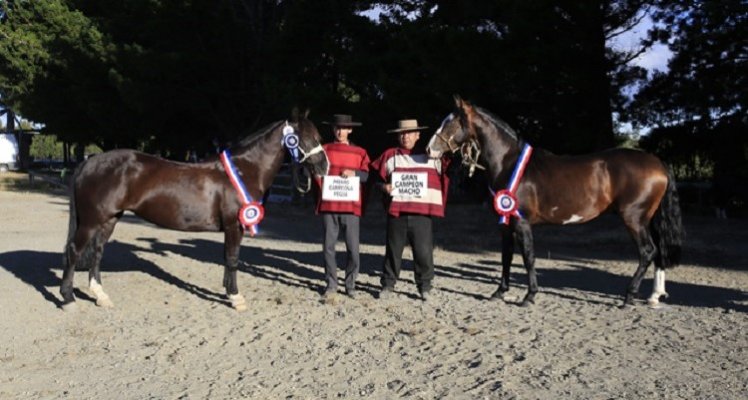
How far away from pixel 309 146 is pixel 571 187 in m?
2.68

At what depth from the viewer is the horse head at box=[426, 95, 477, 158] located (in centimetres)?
655

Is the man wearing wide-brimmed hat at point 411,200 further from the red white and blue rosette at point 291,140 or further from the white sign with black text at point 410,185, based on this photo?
the red white and blue rosette at point 291,140

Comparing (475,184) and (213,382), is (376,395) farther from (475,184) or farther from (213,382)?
(475,184)

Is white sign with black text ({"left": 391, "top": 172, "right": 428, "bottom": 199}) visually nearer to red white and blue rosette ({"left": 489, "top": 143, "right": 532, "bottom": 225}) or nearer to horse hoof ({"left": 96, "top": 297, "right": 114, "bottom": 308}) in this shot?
red white and blue rosette ({"left": 489, "top": 143, "right": 532, "bottom": 225})

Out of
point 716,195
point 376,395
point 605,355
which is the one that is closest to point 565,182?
point 605,355

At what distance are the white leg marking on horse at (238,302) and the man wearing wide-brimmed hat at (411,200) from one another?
1438 mm

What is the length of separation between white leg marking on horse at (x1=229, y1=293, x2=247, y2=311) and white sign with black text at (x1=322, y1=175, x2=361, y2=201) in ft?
4.36

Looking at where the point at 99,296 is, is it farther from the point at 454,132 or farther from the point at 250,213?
the point at 454,132

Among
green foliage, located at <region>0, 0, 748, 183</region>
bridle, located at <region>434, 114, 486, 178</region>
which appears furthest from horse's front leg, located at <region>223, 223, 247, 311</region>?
green foliage, located at <region>0, 0, 748, 183</region>

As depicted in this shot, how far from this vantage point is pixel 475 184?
1989cm

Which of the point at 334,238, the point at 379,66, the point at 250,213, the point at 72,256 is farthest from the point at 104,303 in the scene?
the point at 379,66

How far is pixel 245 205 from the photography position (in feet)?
21.5

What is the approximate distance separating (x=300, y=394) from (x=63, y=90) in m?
30.6

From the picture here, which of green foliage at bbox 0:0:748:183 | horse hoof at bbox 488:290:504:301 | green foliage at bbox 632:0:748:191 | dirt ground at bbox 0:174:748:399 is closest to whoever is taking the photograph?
dirt ground at bbox 0:174:748:399
